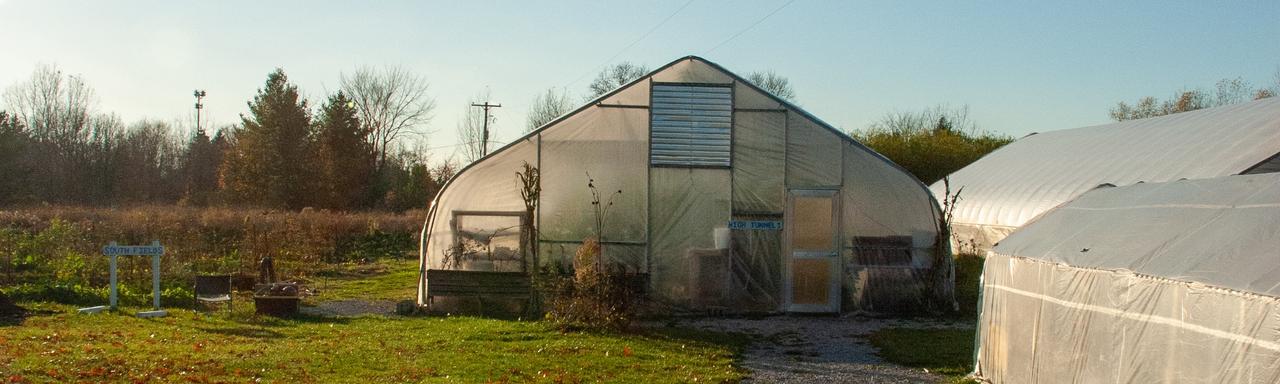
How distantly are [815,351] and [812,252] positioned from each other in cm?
351

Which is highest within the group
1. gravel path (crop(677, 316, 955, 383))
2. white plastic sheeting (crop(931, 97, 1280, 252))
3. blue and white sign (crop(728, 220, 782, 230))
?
white plastic sheeting (crop(931, 97, 1280, 252))

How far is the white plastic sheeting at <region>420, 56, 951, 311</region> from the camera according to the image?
15.4 meters

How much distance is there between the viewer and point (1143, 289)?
7113mm

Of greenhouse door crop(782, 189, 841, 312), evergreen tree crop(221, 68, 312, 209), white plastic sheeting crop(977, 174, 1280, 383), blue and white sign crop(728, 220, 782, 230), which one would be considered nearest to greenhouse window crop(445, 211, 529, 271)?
blue and white sign crop(728, 220, 782, 230)

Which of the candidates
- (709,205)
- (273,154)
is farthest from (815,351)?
(273,154)

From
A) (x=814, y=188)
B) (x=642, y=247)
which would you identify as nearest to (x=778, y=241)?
(x=814, y=188)

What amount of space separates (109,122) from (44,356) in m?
45.9

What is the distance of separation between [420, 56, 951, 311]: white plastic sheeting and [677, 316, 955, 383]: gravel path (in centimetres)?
79

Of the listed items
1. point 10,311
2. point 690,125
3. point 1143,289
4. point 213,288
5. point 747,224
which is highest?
point 690,125

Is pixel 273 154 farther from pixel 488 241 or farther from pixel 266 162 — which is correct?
pixel 488 241

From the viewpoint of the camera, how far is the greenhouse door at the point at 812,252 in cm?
1541

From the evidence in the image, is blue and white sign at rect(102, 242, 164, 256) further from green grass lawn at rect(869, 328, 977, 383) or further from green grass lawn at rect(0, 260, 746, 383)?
green grass lawn at rect(869, 328, 977, 383)

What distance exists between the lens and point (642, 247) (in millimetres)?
15352

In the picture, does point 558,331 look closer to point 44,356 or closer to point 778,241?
point 778,241
